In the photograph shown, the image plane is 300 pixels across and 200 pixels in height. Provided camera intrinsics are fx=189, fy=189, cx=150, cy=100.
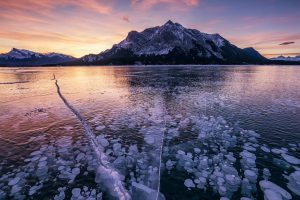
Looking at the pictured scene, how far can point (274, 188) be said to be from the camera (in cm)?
744

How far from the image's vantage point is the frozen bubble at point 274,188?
707 cm

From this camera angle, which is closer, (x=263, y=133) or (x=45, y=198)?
(x=45, y=198)

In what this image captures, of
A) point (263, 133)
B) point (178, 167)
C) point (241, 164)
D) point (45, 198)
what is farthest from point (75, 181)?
point (263, 133)

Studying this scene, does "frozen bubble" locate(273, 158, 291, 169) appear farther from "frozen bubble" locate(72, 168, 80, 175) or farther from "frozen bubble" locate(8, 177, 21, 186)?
"frozen bubble" locate(8, 177, 21, 186)

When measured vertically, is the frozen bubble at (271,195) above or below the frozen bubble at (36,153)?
below

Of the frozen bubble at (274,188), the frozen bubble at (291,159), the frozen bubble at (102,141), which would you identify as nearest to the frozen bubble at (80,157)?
the frozen bubble at (102,141)

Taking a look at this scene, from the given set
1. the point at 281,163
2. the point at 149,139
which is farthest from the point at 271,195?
the point at 149,139

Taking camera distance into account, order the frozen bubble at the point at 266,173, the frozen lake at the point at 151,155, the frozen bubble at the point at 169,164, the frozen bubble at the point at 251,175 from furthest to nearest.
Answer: the frozen bubble at the point at 169,164
the frozen bubble at the point at 266,173
the frozen bubble at the point at 251,175
the frozen lake at the point at 151,155

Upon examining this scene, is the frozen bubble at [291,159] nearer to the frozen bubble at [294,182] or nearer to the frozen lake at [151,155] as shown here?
the frozen lake at [151,155]

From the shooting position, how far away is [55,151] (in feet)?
34.4

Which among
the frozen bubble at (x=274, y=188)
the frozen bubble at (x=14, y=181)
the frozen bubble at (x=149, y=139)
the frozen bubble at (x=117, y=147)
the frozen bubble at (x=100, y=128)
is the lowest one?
the frozen bubble at (x=100, y=128)

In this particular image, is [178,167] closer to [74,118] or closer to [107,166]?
[107,166]

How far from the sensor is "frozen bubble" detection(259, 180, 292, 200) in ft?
23.2

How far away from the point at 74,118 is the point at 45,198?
1029 centimetres
